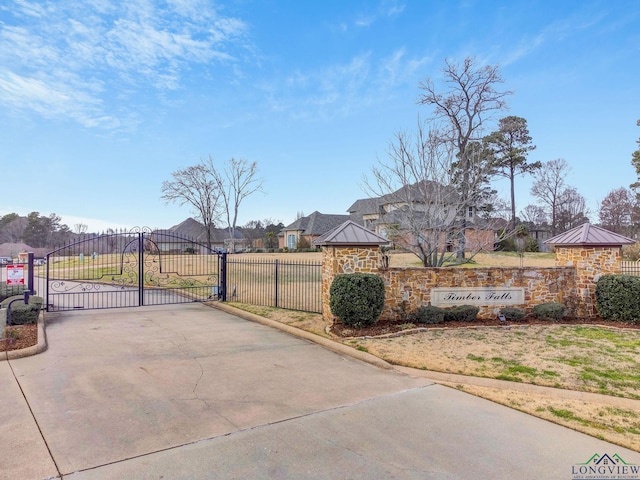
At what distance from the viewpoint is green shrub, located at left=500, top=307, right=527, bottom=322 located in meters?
9.95

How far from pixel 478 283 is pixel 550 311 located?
1.92 meters

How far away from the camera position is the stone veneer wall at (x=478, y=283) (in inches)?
383

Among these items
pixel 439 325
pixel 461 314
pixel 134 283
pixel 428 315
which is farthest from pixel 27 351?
pixel 134 283

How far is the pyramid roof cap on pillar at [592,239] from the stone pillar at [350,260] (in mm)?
4976

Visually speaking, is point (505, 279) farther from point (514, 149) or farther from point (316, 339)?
point (514, 149)

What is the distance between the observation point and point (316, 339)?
322 inches

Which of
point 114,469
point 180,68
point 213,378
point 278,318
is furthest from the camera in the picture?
point 180,68

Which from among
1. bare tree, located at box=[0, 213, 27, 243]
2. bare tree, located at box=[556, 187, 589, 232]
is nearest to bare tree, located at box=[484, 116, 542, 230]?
bare tree, located at box=[556, 187, 589, 232]

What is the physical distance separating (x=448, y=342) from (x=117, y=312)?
9627 mm

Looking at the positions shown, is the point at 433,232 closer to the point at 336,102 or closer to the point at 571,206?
the point at 336,102

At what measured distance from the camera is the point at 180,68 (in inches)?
547

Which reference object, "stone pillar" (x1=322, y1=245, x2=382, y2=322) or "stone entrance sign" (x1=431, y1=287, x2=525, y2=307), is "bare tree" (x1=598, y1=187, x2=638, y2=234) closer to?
"stone entrance sign" (x1=431, y1=287, x2=525, y2=307)

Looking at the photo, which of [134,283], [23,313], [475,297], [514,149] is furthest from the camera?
[514,149]

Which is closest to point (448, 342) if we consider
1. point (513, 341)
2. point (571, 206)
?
point (513, 341)
